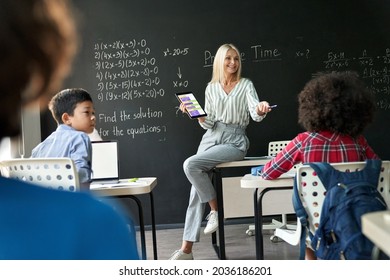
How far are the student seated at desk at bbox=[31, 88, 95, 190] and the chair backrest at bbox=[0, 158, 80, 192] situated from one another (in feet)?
0.14

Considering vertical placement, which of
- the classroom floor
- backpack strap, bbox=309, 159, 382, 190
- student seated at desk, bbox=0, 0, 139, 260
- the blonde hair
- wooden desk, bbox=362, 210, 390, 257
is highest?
the blonde hair

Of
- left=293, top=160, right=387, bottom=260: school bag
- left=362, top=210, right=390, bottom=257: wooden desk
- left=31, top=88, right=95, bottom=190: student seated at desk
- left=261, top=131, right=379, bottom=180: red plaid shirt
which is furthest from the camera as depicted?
left=31, top=88, right=95, bottom=190: student seated at desk

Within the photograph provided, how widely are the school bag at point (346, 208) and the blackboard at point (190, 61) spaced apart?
1925 mm

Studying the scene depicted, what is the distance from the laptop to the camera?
185cm

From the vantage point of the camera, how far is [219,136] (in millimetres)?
2461

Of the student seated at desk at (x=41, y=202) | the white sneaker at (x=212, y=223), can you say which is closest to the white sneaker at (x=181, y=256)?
the white sneaker at (x=212, y=223)

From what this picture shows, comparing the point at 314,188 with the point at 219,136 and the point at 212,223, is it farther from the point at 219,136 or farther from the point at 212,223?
the point at 212,223

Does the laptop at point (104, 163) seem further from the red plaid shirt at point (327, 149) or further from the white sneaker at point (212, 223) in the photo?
the white sneaker at point (212, 223)

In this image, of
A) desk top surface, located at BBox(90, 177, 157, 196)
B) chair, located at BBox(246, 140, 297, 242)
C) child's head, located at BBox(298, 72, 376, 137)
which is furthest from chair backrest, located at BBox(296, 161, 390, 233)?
chair, located at BBox(246, 140, 297, 242)

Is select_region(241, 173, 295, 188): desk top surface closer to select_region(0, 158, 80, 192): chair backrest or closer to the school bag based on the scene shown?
the school bag
